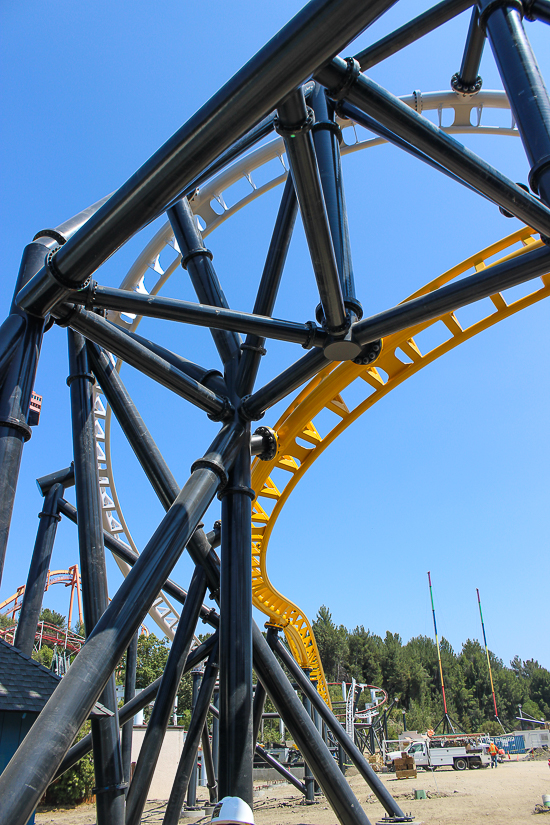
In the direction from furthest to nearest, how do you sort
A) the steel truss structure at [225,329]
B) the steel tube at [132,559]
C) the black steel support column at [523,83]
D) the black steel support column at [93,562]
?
the steel tube at [132,559] → the black steel support column at [93,562] → the black steel support column at [523,83] → the steel truss structure at [225,329]

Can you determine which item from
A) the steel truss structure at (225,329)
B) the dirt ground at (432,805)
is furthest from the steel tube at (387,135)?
the dirt ground at (432,805)

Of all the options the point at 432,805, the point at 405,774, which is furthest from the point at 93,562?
the point at 405,774

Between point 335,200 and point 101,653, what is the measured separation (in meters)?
3.40

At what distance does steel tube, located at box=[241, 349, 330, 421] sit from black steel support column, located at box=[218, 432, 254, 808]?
0.45m

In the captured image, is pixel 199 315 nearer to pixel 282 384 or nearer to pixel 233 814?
pixel 282 384

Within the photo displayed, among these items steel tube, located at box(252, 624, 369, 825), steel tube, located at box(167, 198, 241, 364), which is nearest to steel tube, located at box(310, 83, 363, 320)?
steel tube, located at box(167, 198, 241, 364)

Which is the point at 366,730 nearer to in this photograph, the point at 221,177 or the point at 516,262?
the point at 221,177

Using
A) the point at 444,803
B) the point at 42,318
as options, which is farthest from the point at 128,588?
the point at 444,803

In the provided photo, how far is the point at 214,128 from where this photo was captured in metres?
2.70

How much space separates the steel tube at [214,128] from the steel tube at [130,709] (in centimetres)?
272

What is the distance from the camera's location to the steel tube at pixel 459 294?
3691mm

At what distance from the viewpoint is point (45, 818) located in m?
15.9

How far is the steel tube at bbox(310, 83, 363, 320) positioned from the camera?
4.31 metres

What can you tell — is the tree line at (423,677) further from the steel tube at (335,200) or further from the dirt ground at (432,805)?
the steel tube at (335,200)
